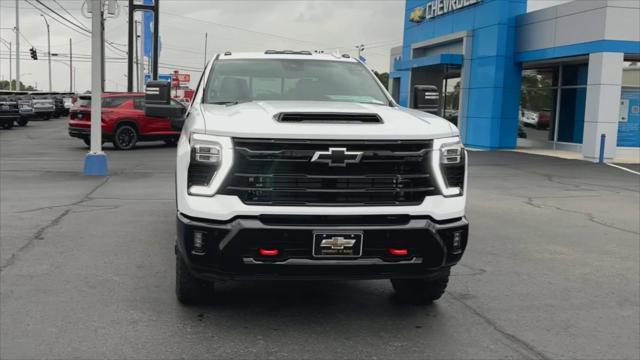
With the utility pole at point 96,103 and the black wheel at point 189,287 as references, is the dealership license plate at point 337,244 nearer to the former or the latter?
the black wheel at point 189,287

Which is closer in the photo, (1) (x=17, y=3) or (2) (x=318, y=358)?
(2) (x=318, y=358)

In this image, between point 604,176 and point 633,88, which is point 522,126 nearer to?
point 633,88

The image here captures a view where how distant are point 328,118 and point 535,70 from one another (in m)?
26.5

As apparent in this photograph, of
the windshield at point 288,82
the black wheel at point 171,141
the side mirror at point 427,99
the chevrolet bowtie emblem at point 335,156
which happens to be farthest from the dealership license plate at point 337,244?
the black wheel at point 171,141

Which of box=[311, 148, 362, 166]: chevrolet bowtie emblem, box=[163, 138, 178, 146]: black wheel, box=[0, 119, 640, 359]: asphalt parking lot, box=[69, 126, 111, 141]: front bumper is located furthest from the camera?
box=[163, 138, 178, 146]: black wheel

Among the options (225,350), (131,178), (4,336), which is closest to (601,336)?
(225,350)

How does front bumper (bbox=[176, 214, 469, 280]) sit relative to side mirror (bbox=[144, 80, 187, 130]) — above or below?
below

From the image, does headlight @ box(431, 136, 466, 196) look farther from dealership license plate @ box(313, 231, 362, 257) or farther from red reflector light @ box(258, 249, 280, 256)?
red reflector light @ box(258, 249, 280, 256)

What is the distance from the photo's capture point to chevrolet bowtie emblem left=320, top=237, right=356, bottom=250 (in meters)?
4.19

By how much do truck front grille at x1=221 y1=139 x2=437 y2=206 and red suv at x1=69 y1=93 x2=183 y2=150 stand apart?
18.0 metres

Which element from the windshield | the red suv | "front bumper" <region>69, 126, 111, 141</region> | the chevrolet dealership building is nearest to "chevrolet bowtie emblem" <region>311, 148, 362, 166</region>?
the windshield

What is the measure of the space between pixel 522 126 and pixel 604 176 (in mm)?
13260

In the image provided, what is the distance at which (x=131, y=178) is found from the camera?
13812mm

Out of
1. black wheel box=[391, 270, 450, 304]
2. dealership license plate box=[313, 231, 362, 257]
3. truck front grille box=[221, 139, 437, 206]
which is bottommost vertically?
black wheel box=[391, 270, 450, 304]
